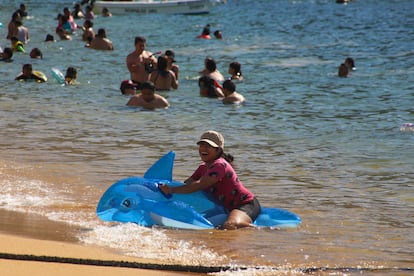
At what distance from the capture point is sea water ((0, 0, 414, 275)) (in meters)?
7.33

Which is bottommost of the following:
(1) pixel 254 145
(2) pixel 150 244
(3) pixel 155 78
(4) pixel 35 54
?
(4) pixel 35 54

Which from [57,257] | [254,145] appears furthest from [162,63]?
[57,257]

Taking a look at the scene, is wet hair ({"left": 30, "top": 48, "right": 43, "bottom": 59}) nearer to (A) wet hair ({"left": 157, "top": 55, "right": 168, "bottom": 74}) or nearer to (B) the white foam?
(A) wet hair ({"left": 157, "top": 55, "right": 168, "bottom": 74})

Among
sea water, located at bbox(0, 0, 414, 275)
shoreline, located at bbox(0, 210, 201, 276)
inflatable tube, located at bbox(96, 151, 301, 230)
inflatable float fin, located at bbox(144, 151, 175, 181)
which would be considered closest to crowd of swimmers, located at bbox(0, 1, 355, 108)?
sea water, located at bbox(0, 0, 414, 275)

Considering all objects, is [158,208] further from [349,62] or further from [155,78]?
[349,62]

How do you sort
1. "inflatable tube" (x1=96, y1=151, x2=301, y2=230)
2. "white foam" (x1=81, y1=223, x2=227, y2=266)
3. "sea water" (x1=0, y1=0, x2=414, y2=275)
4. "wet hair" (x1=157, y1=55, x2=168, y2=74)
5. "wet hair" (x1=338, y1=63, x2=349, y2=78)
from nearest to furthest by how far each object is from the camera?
1. "white foam" (x1=81, y1=223, x2=227, y2=266)
2. "sea water" (x1=0, y1=0, x2=414, y2=275)
3. "inflatable tube" (x1=96, y1=151, x2=301, y2=230)
4. "wet hair" (x1=157, y1=55, x2=168, y2=74)
5. "wet hair" (x1=338, y1=63, x2=349, y2=78)

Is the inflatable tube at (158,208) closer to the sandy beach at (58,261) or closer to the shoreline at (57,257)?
the shoreline at (57,257)

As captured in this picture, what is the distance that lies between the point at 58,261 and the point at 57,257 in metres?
0.05

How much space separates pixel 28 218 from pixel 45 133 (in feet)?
18.9

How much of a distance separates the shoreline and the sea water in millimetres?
286

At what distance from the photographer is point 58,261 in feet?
19.5

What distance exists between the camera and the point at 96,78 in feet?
68.5

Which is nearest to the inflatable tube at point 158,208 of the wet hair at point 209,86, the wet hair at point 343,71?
the wet hair at point 209,86

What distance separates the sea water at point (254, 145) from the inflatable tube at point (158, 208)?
12 centimetres
